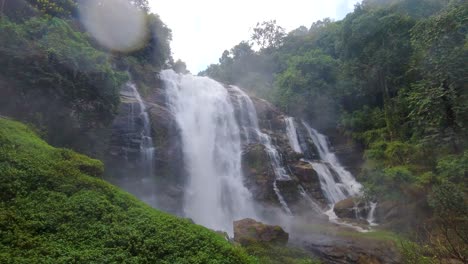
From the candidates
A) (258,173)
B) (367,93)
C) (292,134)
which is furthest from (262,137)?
(367,93)

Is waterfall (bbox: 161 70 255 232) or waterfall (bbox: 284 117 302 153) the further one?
waterfall (bbox: 284 117 302 153)

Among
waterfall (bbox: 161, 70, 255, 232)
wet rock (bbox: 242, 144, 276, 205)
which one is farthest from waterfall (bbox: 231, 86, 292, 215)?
waterfall (bbox: 161, 70, 255, 232)

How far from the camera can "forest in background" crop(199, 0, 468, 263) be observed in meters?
13.6

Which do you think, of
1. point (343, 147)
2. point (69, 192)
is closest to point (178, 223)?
point (69, 192)

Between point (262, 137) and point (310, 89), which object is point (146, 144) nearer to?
point (262, 137)

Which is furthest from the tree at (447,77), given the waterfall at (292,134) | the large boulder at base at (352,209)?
the waterfall at (292,134)

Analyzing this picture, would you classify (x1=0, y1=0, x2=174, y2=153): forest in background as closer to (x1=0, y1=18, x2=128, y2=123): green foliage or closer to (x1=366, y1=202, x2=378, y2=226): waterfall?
(x1=0, y1=18, x2=128, y2=123): green foliage

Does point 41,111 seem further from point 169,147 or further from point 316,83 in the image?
point 316,83

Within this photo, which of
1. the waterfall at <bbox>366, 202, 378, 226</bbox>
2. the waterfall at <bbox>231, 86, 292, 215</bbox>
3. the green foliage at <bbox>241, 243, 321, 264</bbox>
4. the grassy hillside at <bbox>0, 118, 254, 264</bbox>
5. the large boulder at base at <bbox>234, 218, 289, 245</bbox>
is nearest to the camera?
the grassy hillside at <bbox>0, 118, 254, 264</bbox>

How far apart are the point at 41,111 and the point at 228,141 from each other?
39.4ft

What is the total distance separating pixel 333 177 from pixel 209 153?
8520 mm

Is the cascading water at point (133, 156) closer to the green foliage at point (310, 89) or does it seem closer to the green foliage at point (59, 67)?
the green foliage at point (59, 67)

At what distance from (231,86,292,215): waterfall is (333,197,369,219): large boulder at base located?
2637mm

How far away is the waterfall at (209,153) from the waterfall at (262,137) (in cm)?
103
